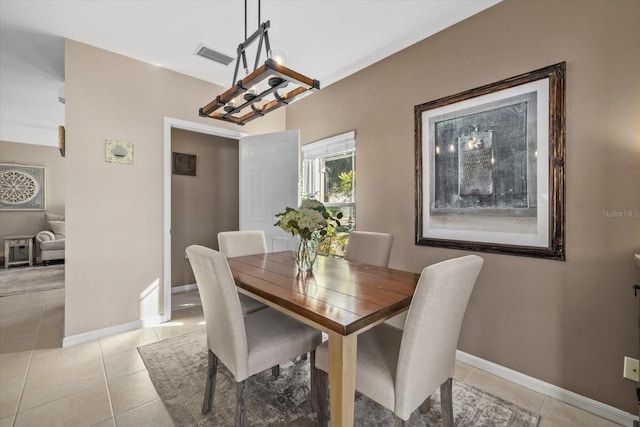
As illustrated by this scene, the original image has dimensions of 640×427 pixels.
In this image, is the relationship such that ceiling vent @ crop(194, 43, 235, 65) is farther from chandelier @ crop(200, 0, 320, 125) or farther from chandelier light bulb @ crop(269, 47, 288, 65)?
chandelier light bulb @ crop(269, 47, 288, 65)

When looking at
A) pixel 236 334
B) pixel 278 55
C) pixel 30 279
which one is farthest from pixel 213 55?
pixel 30 279

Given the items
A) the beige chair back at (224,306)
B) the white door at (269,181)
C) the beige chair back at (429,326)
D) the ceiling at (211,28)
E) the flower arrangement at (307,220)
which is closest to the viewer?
the beige chair back at (429,326)

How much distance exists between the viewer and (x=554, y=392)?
1.79 metres

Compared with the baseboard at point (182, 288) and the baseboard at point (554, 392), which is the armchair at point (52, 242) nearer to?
the baseboard at point (182, 288)

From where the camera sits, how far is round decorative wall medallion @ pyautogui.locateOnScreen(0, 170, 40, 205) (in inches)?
225

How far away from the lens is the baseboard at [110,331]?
2.51 meters

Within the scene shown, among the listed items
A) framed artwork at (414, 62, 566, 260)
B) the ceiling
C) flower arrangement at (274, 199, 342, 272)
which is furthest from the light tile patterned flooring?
the ceiling

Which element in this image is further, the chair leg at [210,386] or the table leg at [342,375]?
the chair leg at [210,386]

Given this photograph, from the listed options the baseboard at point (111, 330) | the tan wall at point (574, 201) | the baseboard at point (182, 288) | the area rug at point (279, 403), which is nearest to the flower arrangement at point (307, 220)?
Result: the area rug at point (279, 403)

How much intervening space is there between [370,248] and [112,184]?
2.49 metres

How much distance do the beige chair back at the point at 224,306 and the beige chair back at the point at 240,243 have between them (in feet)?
3.10

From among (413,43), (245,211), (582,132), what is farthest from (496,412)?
(245,211)

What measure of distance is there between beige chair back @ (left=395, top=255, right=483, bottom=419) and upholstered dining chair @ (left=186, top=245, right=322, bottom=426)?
618 mm

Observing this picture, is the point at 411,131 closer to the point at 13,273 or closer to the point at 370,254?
the point at 370,254
